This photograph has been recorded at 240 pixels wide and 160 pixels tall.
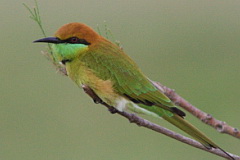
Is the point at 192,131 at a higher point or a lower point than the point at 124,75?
lower

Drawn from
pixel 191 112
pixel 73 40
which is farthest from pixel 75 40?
pixel 191 112

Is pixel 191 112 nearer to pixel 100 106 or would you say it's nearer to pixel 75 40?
pixel 75 40

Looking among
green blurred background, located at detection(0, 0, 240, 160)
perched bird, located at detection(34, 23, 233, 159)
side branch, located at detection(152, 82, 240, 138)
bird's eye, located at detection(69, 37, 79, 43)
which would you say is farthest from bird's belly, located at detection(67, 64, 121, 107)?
green blurred background, located at detection(0, 0, 240, 160)

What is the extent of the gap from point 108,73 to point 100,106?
9.34 ft

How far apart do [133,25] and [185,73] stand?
185 centimetres

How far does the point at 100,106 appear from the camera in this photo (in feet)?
16.4

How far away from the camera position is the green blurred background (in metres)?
4.48

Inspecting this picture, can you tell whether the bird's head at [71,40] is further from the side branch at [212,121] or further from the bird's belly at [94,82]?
the side branch at [212,121]

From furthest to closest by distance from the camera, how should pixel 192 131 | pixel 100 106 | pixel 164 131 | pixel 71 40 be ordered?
pixel 100 106
pixel 71 40
pixel 192 131
pixel 164 131

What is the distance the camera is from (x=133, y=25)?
23.8 ft

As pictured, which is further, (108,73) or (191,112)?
(108,73)

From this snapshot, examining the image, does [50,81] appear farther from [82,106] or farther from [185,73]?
[185,73]

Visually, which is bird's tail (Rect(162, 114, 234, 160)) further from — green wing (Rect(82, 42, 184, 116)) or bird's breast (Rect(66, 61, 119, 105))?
bird's breast (Rect(66, 61, 119, 105))

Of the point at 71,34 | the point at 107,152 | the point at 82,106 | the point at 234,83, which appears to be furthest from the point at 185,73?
the point at 71,34
